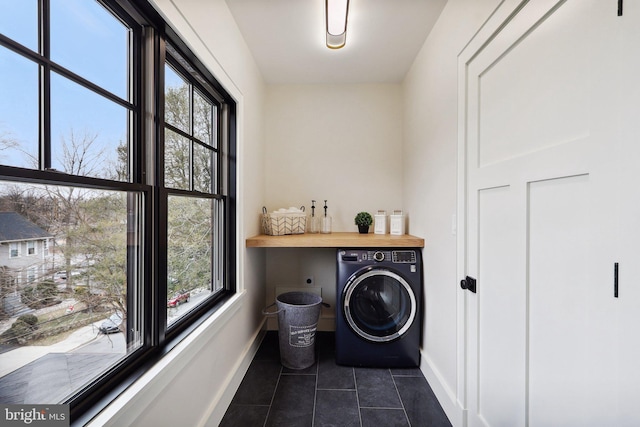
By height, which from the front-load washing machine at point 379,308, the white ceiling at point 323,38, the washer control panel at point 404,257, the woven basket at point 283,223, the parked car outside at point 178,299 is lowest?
the front-load washing machine at point 379,308

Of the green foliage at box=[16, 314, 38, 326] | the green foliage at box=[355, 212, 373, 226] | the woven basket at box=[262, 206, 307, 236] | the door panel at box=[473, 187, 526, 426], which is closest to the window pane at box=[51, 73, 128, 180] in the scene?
the green foliage at box=[16, 314, 38, 326]

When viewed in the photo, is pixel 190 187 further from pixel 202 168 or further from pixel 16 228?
pixel 16 228

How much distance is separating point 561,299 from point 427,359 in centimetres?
138

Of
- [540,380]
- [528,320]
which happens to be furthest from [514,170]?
[540,380]

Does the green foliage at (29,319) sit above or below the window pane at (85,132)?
below

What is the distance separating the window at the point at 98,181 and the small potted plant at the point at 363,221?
158cm

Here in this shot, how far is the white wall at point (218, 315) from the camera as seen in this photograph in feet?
3.27

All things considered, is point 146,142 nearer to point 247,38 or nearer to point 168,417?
point 168,417

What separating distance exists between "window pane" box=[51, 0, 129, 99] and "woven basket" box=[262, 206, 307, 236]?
1.53m

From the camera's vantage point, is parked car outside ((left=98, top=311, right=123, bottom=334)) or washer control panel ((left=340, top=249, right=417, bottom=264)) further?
washer control panel ((left=340, top=249, right=417, bottom=264))

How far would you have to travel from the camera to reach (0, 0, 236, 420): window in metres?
0.69

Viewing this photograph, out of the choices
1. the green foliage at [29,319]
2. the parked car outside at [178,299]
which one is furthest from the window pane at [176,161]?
the green foliage at [29,319]

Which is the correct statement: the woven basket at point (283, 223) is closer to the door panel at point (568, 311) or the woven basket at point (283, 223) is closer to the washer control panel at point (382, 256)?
the washer control panel at point (382, 256)

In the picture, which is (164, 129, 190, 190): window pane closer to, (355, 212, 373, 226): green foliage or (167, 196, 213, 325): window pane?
(167, 196, 213, 325): window pane
